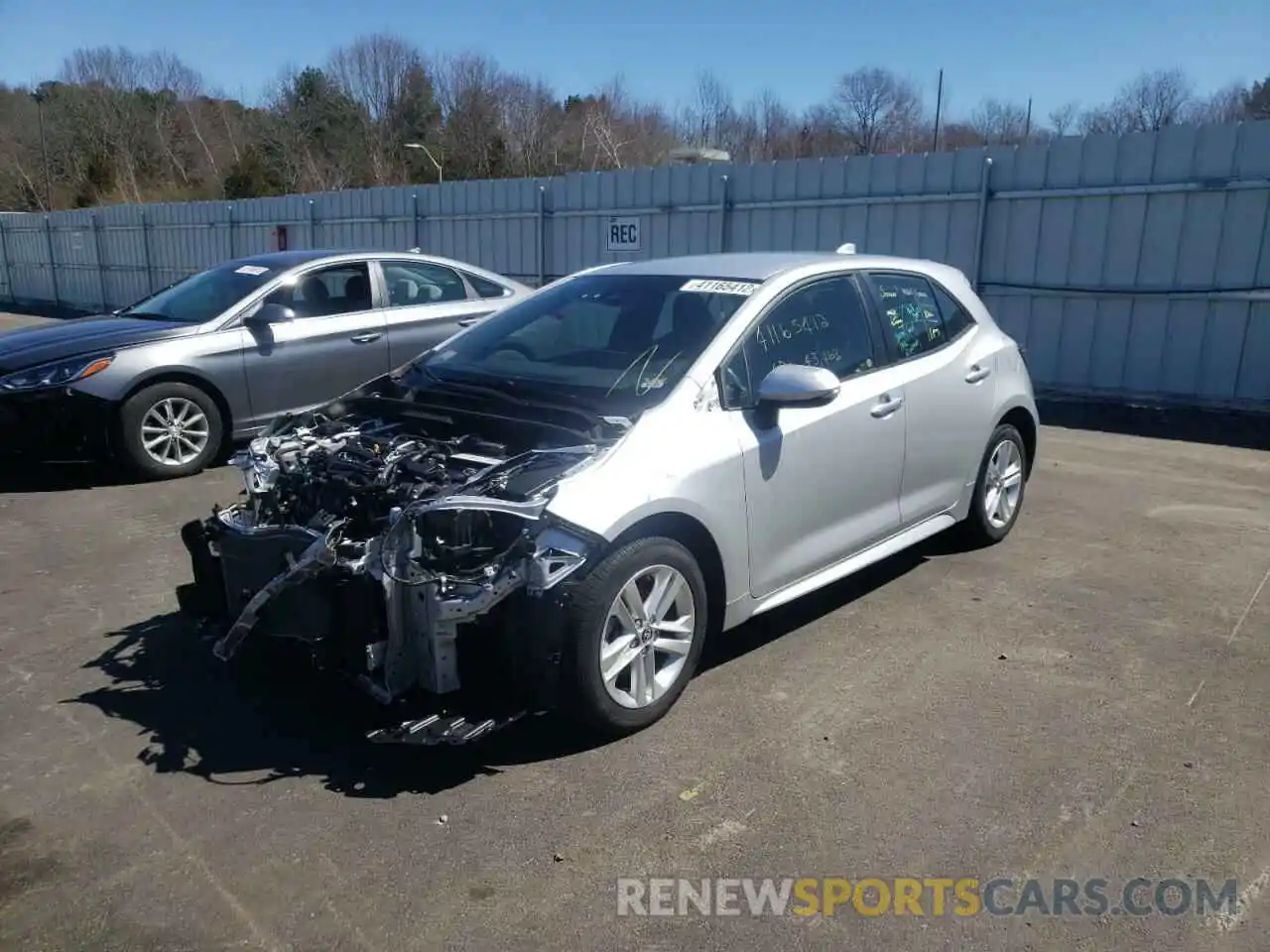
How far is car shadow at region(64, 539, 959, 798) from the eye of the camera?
11.2 ft

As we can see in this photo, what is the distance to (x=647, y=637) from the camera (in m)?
3.59

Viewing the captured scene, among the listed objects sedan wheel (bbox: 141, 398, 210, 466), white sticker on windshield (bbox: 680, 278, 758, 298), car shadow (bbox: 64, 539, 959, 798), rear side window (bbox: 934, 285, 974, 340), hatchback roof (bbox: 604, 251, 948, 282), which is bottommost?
car shadow (bbox: 64, 539, 959, 798)

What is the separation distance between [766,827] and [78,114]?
73174mm

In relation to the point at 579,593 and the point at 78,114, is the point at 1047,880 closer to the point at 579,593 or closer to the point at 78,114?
the point at 579,593

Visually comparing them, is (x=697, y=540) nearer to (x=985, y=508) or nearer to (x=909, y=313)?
(x=909, y=313)

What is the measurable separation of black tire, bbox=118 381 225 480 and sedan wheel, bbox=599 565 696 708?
5.02 meters

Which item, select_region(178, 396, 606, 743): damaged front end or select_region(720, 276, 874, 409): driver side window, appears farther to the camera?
select_region(720, 276, 874, 409): driver side window

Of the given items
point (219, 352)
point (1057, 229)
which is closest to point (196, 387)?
point (219, 352)

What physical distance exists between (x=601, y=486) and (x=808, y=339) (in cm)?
149

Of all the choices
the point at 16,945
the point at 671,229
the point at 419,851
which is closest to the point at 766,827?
the point at 419,851

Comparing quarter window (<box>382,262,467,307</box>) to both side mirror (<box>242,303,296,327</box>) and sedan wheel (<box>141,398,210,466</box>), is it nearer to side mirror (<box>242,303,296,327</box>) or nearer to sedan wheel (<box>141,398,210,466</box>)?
side mirror (<box>242,303,296,327</box>)

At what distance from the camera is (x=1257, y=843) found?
303cm

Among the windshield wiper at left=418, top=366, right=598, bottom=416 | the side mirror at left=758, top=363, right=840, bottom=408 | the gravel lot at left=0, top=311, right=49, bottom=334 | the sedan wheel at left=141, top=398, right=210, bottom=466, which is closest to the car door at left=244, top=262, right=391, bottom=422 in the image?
the sedan wheel at left=141, top=398, right=210, bottom=466

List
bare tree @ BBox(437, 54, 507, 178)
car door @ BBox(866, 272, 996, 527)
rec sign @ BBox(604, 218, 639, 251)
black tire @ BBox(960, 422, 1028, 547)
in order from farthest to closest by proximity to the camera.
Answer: bare tree @ BBox(437, 54, 507, 178), rec sign @ BBox(604, 218, 639, 251), black tire @ BBox(960, 422, 1028, 547), car door @ BBox(866, 272, 996, 527)
